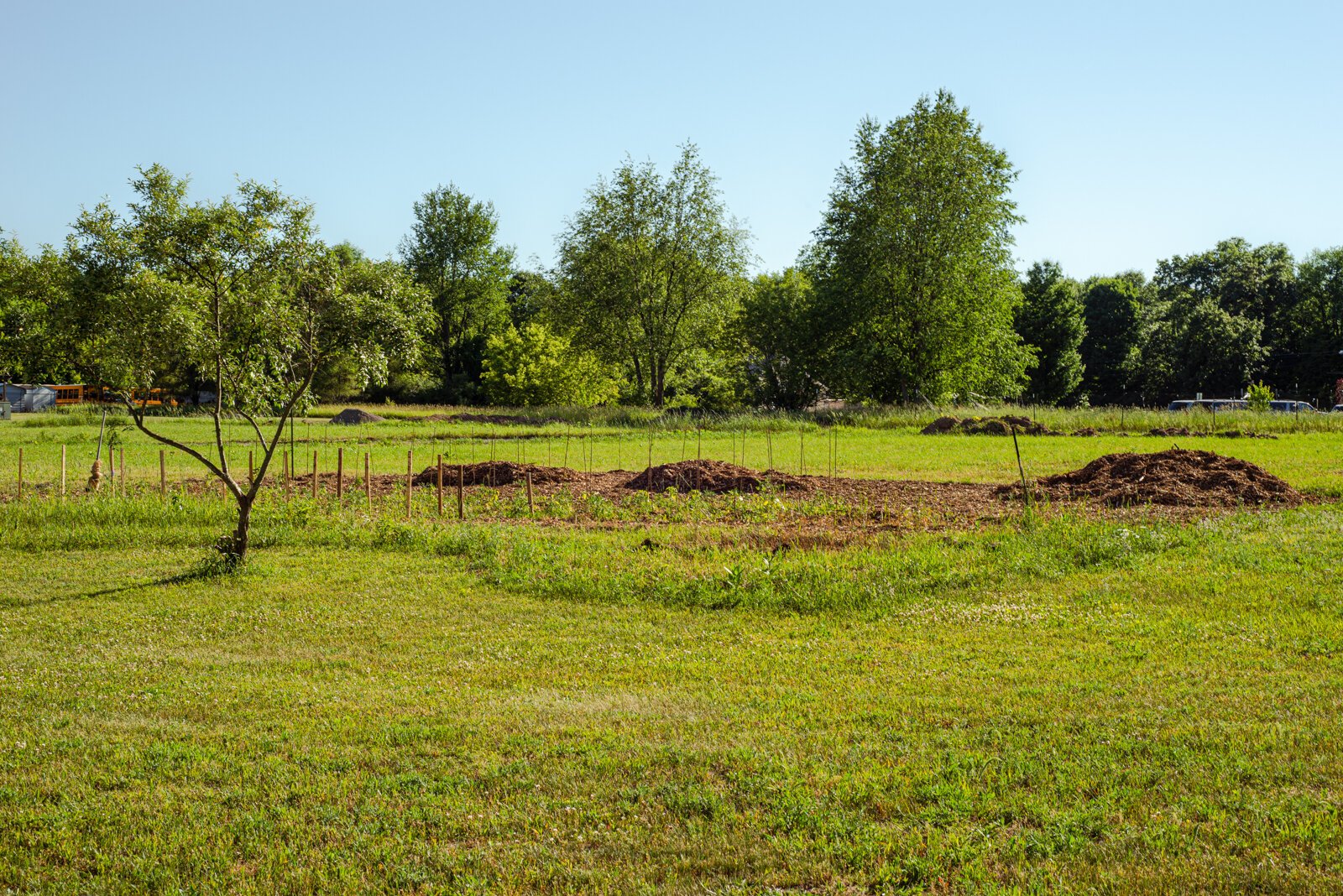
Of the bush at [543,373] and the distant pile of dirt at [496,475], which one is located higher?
the bush at [543,373]

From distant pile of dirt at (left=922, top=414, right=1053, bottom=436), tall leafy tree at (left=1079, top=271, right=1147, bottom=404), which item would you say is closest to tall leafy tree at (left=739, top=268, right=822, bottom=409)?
distant pile of dirt at (left=922, top=414, right=1053, bottom=436)

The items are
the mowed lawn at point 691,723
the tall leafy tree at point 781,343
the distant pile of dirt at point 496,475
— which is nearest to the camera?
the mowed lawn at point 691,723

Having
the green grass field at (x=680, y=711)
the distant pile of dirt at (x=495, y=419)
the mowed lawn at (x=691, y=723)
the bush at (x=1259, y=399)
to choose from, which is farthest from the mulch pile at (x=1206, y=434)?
the distant pile of dirt at (x=495, y=419)

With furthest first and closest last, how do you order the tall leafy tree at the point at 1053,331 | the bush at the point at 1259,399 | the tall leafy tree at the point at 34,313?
the tall leafy tree at the point at 1053,331 → the bush at the point at 1259,399 → the tall leafy tree at the point at 34,313

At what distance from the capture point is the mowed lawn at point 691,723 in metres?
5.22

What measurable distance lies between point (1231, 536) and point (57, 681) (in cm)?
1308

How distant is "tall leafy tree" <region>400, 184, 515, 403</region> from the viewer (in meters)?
76.8

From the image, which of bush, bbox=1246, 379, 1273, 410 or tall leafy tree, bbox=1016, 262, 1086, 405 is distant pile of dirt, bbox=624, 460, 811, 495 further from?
tall leafy tree, bbox=1016, 262, 1086, 405

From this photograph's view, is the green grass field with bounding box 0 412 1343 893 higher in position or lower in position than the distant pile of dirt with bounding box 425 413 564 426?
lower

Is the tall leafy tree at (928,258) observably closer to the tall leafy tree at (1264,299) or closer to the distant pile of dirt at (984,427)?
the distant pile of dirt at (984,427)

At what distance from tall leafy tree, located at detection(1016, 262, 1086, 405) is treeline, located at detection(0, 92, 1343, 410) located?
6.1 inches

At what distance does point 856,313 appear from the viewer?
159ft

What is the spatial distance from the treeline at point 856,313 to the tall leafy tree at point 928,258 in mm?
89

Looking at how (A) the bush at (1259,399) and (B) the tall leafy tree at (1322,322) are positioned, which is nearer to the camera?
(A) the bush at (1259,399)
